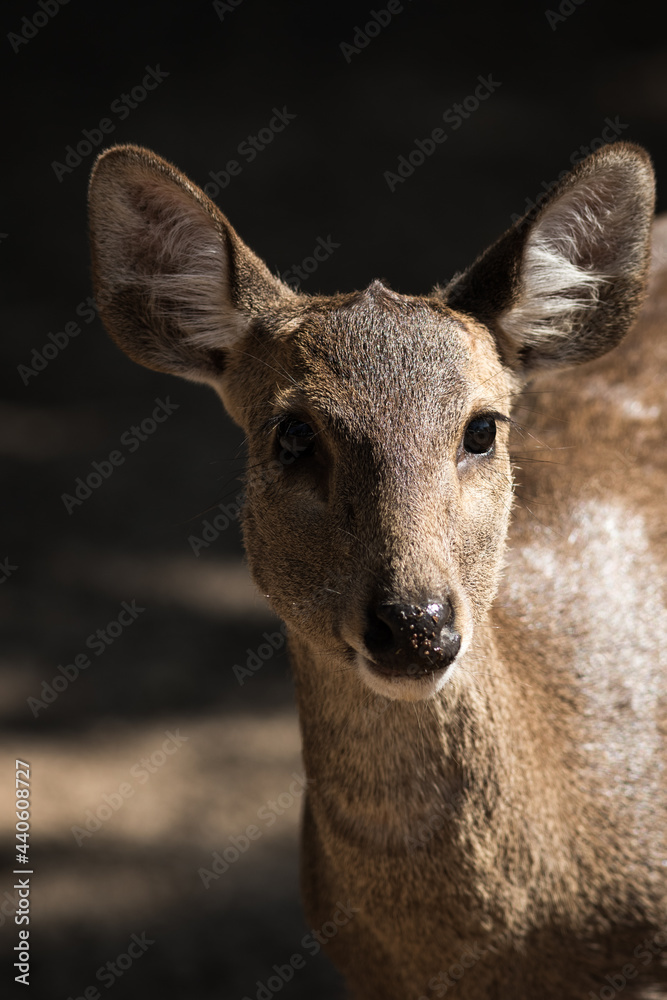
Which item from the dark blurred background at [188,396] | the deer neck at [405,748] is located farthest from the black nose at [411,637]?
the dark blurred background at [188,396]

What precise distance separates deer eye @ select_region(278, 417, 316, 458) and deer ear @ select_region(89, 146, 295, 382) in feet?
1.68

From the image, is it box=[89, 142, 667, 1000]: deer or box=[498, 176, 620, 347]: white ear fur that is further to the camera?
box=[498, 176, 620, 347]: white ear fur

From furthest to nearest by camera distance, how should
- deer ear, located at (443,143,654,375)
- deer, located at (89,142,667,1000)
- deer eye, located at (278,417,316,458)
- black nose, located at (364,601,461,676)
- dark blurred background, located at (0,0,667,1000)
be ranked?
dark blurred background, located at (0,0,667,1000) < deer ear, located at (443,143,654,375) < deer eye, located at (278,417,316,458) < deer, located at (89,142,667,1000) < black nose, located at (364,601,461,676)

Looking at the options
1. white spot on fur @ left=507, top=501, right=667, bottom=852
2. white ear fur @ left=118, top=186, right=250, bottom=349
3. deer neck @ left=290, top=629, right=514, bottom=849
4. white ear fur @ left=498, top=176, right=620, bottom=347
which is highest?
white ear fur @ left=118, top=186, right=250, bottom=349

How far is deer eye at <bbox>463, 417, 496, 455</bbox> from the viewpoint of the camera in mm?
2560

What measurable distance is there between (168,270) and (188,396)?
4239mm

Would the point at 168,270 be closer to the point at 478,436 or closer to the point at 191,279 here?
the point at 191,279

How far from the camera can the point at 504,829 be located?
2752mm

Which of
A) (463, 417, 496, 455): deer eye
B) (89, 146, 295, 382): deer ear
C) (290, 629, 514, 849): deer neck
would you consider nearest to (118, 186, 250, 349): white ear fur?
(89, 146, 295, 382): deer ear

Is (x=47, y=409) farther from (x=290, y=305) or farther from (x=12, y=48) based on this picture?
(x=290, y=305)

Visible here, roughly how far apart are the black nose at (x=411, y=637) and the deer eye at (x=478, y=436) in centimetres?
52

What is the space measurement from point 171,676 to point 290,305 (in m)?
3.19

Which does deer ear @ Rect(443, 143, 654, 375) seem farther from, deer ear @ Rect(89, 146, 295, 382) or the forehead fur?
deer ear @ Rect(89, 146, 295, 382)

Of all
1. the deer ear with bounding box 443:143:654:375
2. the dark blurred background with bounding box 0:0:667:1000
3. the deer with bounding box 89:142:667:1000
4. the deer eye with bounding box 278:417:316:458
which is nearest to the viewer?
the deer with bounding box 89:142:667:1000
